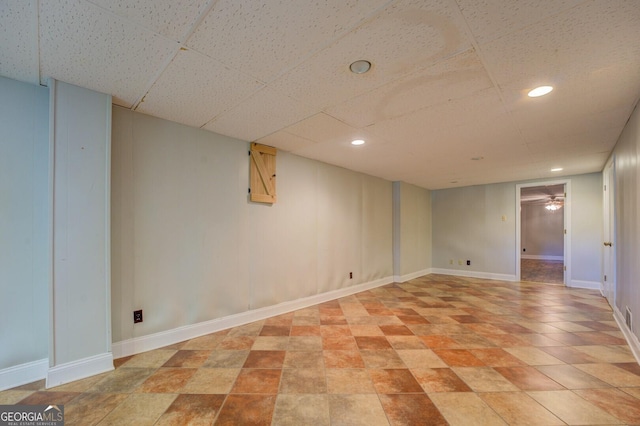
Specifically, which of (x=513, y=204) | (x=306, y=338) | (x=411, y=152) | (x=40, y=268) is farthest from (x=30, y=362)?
(x=513, y=204)

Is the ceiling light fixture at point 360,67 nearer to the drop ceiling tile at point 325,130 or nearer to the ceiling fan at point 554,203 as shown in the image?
the drop ceiling tile at point 325,130

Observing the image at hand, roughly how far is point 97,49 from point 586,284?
7.85 m

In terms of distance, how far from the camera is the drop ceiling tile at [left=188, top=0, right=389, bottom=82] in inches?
51.0

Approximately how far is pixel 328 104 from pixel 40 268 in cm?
269

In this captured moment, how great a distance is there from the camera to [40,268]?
2.02 meters

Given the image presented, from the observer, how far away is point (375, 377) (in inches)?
79.9

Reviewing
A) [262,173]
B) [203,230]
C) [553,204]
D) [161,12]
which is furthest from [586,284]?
[161,12]

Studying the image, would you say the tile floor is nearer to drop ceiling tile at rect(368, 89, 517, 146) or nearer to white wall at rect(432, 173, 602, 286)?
drop ceiling tile at rect(368, 89, 517, 146)

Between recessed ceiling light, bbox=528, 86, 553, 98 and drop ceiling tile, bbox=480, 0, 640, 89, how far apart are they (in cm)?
8

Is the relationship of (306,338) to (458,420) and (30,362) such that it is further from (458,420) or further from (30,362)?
(30,362)

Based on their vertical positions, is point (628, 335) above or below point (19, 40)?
below

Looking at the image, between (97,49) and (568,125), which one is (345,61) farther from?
(568,125)

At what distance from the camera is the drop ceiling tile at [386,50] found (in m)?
1.35

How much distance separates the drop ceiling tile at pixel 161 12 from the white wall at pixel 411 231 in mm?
5070
